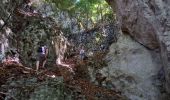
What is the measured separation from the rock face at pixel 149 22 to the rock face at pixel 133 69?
1.07 ft

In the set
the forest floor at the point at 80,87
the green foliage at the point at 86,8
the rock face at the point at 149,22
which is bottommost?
the forest floor at the point at 80,87

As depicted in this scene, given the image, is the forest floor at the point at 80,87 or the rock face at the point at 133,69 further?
the rock face at the point at 133,69

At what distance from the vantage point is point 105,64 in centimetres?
1091

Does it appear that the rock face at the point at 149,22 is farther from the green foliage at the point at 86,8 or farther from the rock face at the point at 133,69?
the green foliage at the point at 86,8

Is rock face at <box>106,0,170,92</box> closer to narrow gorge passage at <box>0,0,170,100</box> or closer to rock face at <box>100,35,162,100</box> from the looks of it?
narrow gorge passage at <box>0,0,170,100</box>

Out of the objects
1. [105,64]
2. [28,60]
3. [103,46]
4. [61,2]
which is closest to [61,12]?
[61,2]

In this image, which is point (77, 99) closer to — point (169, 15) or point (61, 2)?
point (169, 15)

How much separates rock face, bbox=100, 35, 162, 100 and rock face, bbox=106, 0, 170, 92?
33 centimetres

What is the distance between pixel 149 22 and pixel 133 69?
1.66 m

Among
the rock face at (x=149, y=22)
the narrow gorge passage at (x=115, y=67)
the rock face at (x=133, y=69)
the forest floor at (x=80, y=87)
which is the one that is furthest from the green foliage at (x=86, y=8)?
the rock face at (x=133, y=69)

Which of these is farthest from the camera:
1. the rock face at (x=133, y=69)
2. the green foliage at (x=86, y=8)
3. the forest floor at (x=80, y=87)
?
the green foliage at (x=86, y=8)

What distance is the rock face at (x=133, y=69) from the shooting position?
31.2 feet

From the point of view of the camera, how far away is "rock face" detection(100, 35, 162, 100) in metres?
9.51

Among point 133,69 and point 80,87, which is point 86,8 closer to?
point 133,69
